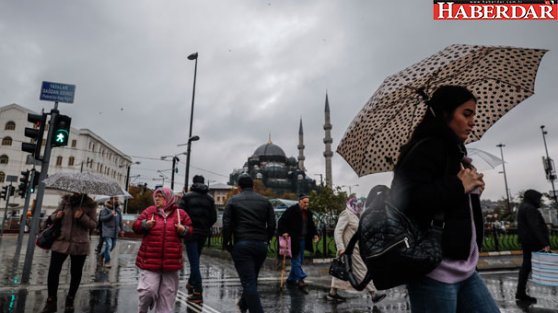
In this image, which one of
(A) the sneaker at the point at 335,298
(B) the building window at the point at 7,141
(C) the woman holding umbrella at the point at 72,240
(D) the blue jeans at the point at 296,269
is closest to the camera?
(C) the woman holding umbrella at the point at 72,240

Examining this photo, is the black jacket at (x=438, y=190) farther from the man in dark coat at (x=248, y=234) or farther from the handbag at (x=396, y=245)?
the man in dark coat at (x=248, y=234)

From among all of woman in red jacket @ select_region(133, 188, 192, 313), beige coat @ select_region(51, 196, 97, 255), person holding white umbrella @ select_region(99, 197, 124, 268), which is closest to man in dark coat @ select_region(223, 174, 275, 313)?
woman in red jacket @ select_region(133, 188, 192, 313)

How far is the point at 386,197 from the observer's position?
5.78ft

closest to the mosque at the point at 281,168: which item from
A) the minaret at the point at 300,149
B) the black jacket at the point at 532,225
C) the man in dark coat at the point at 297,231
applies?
the minaret at the point at 300,149

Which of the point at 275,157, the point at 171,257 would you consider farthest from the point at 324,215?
the point at 275,157

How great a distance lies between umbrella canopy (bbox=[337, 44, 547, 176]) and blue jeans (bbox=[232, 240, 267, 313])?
6.90 feet

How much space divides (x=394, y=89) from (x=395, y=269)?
1396mm

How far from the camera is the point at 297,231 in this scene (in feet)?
26.0

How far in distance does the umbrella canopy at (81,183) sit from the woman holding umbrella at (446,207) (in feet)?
17.3

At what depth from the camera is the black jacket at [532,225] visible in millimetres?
6172

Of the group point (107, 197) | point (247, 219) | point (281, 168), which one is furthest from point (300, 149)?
point (247, 219)

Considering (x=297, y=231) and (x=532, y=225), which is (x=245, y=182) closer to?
(x=297, y=231)

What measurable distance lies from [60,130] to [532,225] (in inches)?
388

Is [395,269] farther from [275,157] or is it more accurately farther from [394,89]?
[275,157]
